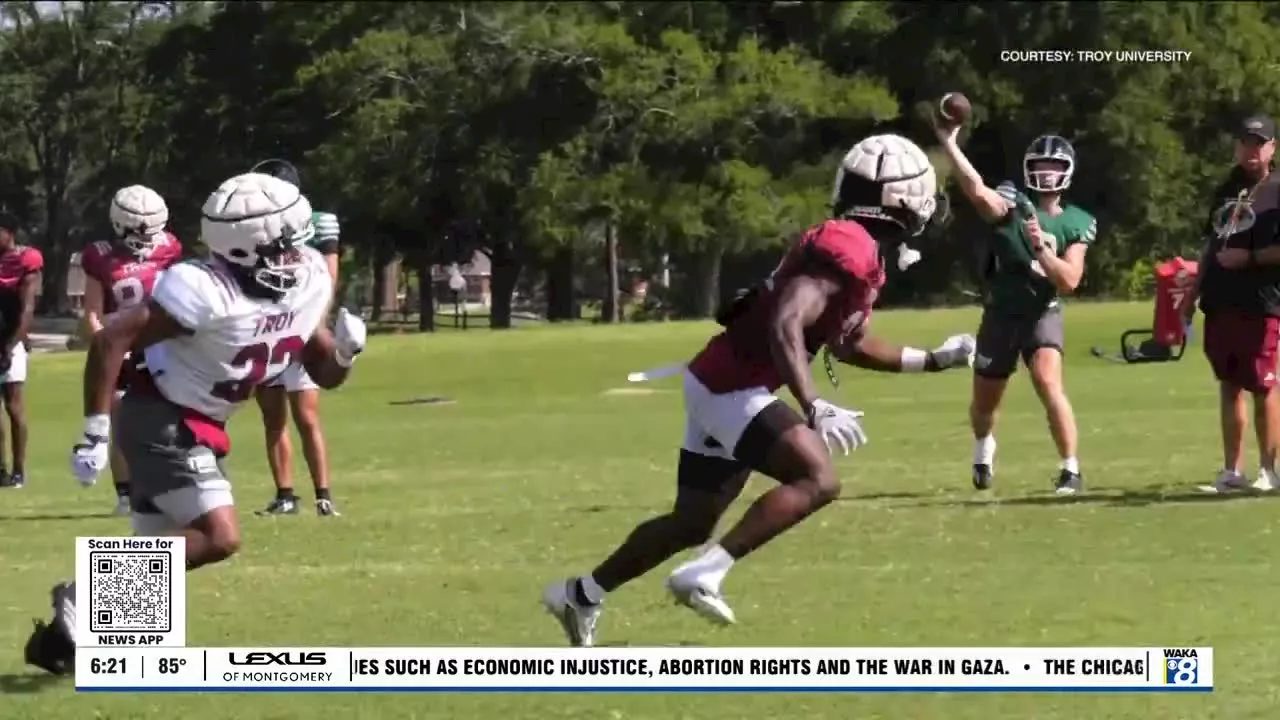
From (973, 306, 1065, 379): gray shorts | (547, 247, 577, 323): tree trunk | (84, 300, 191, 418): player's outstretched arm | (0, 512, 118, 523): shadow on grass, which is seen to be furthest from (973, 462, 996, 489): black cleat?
(547, 247, 577, 323): tree trunk

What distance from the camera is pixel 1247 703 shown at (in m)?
7.19

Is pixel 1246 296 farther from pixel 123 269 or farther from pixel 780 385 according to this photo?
pixel 123 269

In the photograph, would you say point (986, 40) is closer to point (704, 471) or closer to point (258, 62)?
point (258, 62)

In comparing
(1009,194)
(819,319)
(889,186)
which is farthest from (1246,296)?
(819,319)

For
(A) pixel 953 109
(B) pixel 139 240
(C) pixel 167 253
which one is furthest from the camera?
(C) pixel 167 253

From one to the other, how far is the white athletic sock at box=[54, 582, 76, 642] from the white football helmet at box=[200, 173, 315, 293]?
1286 millimetres

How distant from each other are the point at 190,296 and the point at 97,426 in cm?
64

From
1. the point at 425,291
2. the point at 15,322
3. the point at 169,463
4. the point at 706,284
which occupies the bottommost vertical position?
the point at 425,291

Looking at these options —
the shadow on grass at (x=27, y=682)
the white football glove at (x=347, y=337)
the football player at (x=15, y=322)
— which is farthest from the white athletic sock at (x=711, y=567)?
the football player at (x=15, y=322)

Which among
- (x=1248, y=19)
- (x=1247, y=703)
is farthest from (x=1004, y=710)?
(x=1248, y=19)

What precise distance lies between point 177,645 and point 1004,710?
2.87m

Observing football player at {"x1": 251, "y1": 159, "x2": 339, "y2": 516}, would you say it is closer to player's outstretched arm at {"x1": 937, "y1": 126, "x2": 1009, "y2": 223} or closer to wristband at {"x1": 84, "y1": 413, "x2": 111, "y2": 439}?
player's outstretched arm at {"x1": 937, "y1": 126, "x2": 1009, "y2": 223}

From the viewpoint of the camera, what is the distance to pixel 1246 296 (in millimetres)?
12922

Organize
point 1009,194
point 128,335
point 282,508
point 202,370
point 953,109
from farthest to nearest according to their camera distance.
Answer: point 282,508 < point 1009,194 < point 953,109 < point 202,370 < point 128,335
